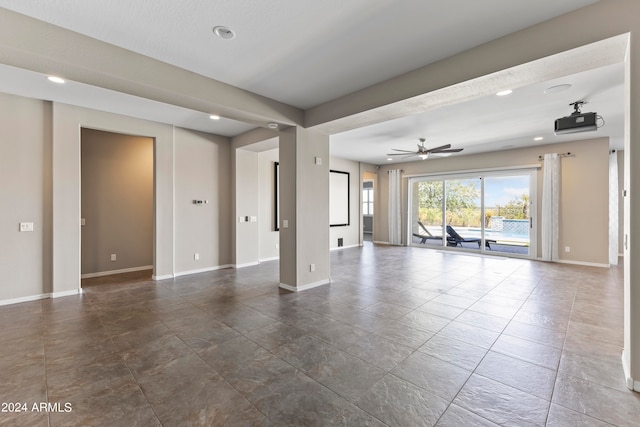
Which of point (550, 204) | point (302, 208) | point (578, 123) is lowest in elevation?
point (302, 208)

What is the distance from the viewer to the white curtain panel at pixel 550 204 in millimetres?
6633

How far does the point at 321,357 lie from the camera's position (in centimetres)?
245

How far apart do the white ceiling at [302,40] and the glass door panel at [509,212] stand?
331 centimetres

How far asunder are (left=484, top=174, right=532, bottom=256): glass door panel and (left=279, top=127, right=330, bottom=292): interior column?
18.1 ft

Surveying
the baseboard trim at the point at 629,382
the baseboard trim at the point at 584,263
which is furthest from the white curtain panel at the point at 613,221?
the baseboard trim at the point at 629,382

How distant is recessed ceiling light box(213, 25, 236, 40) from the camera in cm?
238

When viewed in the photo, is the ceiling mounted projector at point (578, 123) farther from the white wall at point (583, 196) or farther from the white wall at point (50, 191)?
the white wall at point (50, 191)

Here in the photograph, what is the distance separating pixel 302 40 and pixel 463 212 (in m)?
7.47

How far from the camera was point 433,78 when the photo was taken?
2.93 meters

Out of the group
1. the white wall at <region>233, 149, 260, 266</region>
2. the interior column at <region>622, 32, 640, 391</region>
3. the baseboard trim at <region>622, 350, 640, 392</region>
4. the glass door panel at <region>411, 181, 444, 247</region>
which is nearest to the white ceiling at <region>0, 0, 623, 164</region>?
the interior column at <region>622, 32, 640, 391</region>

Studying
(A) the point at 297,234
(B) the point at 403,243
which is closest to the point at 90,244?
(A) the point at 297,234

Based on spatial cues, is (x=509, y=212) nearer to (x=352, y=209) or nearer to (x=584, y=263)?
(x=584, y=263)

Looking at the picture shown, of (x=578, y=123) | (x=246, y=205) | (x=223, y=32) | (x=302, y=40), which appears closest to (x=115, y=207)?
(x=246, y=205)

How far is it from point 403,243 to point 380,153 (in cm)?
331
